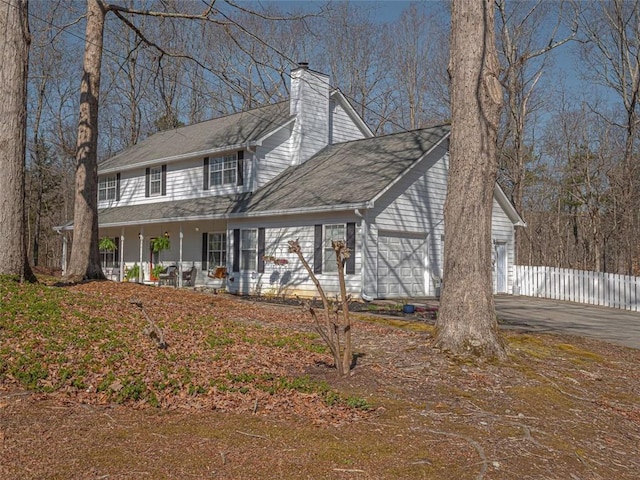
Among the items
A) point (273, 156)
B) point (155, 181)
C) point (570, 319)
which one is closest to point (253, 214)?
point (273, 156)

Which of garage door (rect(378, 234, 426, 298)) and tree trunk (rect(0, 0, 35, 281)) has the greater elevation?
tree trunk (rect(0, 0, 35, 281))

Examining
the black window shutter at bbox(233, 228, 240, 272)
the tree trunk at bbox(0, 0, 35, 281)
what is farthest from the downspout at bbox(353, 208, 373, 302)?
the tree trunk at bbox(0, 0, 35, 281)

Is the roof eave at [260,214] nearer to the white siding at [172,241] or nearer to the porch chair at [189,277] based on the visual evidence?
the white siding at [172,241]

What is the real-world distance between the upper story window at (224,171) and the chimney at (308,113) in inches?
76.6

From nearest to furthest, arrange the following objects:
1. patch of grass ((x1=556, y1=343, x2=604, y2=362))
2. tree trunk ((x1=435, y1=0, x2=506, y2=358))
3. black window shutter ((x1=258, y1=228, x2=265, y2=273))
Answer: tree trunk ((x1=435, y1=0, x2=506, y2=358)), patch of grass ((x1=556, y1=343, x2=604, y2=362)), black window shutter ((x1=258, y1=228, x2=265, y2=273))

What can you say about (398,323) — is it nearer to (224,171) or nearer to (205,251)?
(224,171)

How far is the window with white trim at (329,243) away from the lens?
16.8m

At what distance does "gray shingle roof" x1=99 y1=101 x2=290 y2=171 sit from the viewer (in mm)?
21094

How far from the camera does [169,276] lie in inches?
848

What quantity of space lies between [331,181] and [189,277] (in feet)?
22.8

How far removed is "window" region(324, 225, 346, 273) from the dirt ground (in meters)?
9.45

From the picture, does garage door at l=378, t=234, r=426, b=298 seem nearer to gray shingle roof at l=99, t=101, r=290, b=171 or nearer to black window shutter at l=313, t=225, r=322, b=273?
black window shutter at l=313, t=225, r=322, b=273

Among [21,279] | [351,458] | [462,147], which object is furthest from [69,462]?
[21,279]

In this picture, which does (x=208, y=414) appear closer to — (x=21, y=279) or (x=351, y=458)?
(x=351, y=458)
